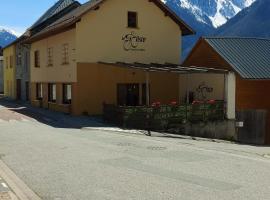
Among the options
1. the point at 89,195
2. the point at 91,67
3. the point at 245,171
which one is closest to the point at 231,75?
the point at 91,67

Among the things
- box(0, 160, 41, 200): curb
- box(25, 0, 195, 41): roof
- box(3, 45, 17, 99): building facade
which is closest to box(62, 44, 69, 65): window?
box(25, 0, 195, 41): roof

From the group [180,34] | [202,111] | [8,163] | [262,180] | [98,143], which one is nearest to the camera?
[262,180]

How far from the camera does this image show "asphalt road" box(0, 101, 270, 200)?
9375 millimetres

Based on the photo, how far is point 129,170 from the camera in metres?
11.9

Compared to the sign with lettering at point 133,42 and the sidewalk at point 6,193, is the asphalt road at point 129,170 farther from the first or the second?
the sign with lettering at point 133,42

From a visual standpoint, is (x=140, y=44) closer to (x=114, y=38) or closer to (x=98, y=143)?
(x=114, y=38)

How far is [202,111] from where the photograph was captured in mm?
26078

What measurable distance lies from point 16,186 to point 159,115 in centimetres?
1479

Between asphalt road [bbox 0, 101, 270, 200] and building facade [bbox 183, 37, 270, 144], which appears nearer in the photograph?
asphalt road [bbox 0, 101, 270, 200]

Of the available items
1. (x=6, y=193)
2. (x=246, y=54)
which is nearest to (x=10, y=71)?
(x=246, y=54)

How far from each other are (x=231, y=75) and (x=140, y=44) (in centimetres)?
748

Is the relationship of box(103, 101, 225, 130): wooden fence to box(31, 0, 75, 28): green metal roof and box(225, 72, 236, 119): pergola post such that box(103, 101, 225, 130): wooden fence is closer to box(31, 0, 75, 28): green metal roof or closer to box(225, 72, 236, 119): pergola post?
box(225, 72, 236, 119): pergola post

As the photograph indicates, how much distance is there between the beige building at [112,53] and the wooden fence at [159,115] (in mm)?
4737

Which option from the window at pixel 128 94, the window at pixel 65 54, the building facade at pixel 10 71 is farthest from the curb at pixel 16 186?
the building facade at pixel 10 71
